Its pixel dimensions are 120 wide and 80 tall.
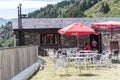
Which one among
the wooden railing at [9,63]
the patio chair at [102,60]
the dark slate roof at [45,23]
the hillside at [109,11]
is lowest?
the patio chair at [102,60]

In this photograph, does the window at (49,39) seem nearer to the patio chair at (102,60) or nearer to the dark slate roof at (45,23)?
the dark slate roof at (45,23)

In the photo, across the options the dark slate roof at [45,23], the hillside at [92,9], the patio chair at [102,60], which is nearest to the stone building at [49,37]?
the dark slate roof at [45,23]

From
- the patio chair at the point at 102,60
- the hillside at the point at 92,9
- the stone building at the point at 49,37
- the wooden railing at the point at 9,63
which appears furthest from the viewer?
the hillside at the point at 92,9

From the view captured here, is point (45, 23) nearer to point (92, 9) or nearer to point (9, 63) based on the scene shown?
point (9, 63)

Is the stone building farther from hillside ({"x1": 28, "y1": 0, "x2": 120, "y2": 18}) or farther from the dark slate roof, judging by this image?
hillside ({"x1": 28, "y1": 0, "x2": 120, "y2": 18})

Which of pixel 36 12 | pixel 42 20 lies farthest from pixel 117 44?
pixel 36 12

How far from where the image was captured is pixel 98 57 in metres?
19.0

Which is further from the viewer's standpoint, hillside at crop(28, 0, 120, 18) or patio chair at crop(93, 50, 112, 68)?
hillside at crop(28, 0, 120, 18)

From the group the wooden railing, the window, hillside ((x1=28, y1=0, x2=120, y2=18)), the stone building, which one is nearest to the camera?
the wooden railing

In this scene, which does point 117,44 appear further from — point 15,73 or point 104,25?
point 15,73

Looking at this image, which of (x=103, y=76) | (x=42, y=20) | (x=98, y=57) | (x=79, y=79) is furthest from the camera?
(x=42, y=20)

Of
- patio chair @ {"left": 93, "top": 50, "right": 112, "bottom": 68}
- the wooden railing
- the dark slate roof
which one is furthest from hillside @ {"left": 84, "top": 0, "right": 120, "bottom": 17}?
the wooden railing

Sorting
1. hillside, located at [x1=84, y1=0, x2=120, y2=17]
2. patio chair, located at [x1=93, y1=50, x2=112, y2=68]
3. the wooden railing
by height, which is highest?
hillside, located at [x1=84, y1=0, x2=120, y2=17]

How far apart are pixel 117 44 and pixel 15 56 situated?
68.5 ft
